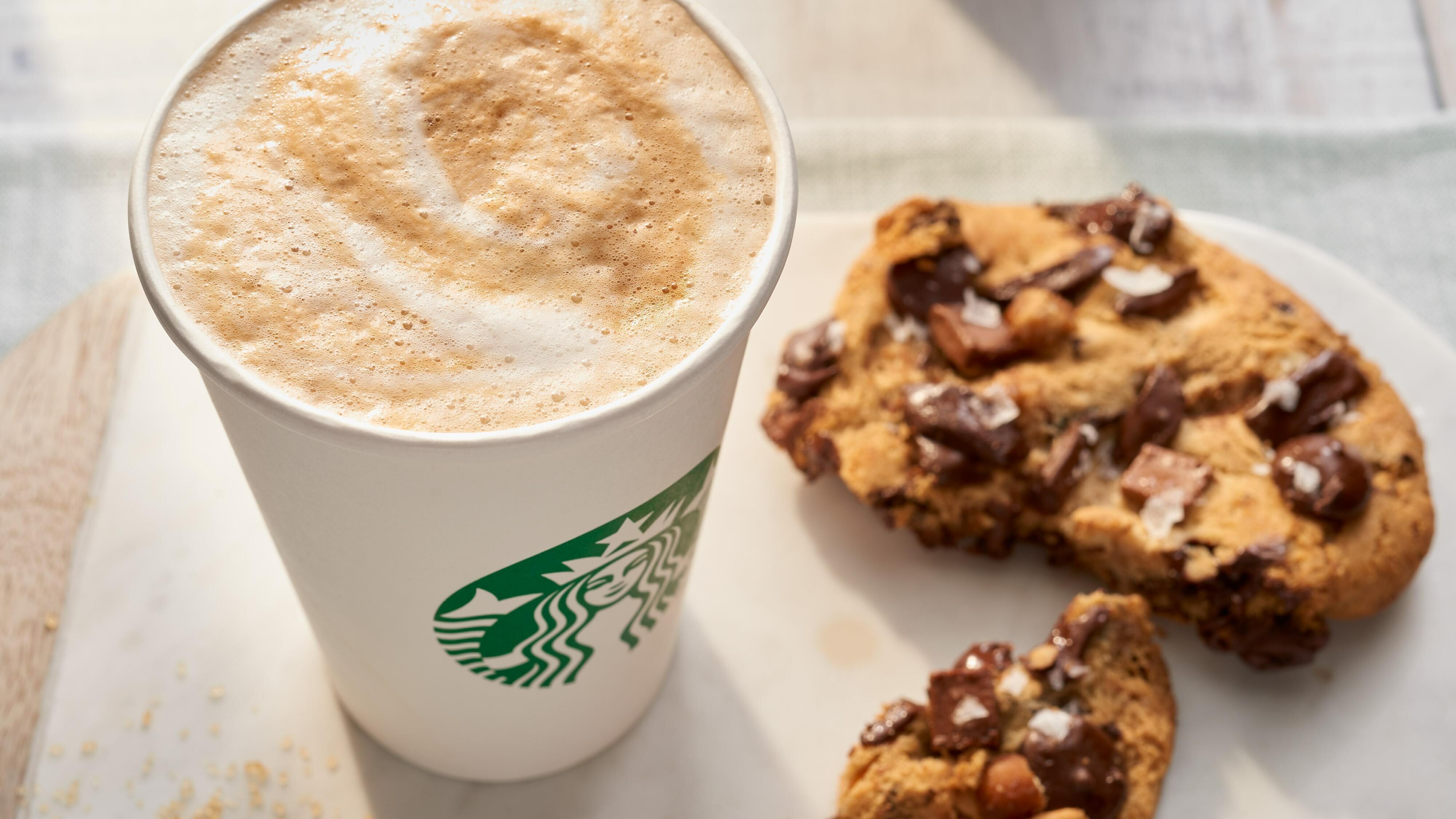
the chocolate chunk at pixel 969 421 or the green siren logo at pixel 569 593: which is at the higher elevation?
the green siren logo at pixel 569 593

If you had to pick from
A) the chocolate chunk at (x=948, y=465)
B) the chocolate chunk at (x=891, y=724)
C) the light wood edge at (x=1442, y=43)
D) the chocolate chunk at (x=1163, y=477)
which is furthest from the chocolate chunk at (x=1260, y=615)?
the light wood edge at (x=1442, y=43)

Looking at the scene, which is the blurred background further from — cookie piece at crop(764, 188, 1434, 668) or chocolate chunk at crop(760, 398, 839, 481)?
chocolate chunk at crop(760, 398, 839, 481)

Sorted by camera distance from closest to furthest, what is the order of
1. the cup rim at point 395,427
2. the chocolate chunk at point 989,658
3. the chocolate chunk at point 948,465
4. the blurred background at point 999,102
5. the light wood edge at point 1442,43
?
1. the cup rim at point 395,427
2. the chocolate chunk at point 989,658
3. the chocolate chunk at point 948,465
4. the blurred background at point 999,102
5. the light wood edge at point 1442,43

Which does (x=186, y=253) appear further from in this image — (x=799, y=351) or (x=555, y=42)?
(x=799, y=351)

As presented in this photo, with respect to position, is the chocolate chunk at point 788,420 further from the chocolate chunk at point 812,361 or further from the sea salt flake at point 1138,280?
the sea salt flake at point 1138,280

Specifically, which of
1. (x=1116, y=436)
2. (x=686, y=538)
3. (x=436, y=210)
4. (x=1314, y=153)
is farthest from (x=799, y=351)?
(x=1314, y=153)

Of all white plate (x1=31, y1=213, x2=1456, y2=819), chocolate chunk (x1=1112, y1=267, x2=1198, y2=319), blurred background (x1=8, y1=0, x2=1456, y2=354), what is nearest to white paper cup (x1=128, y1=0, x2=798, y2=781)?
white plate (x1=31, y1=213, x2=1456, y2=819)

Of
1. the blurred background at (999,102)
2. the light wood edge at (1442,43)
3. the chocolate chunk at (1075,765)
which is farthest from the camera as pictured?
the light wood edge at (1442,43)
